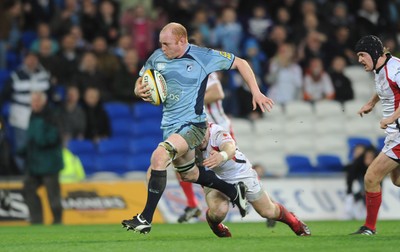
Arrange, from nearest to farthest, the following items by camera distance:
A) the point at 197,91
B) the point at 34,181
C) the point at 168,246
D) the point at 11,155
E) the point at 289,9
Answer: the point at 168,246 → the point at 197,91 → the point at 34,181 → the point at 11,155 → the point at 289,9

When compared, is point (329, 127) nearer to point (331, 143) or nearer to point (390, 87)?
point (331, 143)

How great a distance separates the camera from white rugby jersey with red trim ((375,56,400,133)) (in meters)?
11.8

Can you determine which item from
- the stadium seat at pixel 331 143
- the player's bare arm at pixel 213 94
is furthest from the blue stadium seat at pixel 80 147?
the player's bare arm at pixel 213 94

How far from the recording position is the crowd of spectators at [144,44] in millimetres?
20250

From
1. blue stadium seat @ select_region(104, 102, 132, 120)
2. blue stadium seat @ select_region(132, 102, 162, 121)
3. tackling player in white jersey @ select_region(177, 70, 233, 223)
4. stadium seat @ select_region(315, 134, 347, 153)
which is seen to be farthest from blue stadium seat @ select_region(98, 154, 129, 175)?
tackling player in white jersey @ select_region(177, 70, 233, 223)

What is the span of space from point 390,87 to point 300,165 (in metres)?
8.47

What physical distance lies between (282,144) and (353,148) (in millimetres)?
1677

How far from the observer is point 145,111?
68.9ft

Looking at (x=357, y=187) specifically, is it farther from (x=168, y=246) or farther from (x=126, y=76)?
(x=168, y=246)

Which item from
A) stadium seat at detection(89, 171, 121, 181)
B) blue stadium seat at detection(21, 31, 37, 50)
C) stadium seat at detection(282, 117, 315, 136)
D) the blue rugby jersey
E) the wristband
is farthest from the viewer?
blue stadium seat at detection(21, 31, 37, 50)

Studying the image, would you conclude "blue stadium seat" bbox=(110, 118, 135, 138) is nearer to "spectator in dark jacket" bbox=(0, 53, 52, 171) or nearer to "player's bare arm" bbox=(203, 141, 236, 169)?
"spectator in dark jacket" bbox=(0, 53, 52, 171)

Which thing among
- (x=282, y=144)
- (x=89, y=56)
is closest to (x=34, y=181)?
(x=89, y=56)

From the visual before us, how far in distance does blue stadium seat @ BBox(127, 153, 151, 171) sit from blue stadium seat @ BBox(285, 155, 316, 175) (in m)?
2.73

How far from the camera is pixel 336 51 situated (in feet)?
73.8
